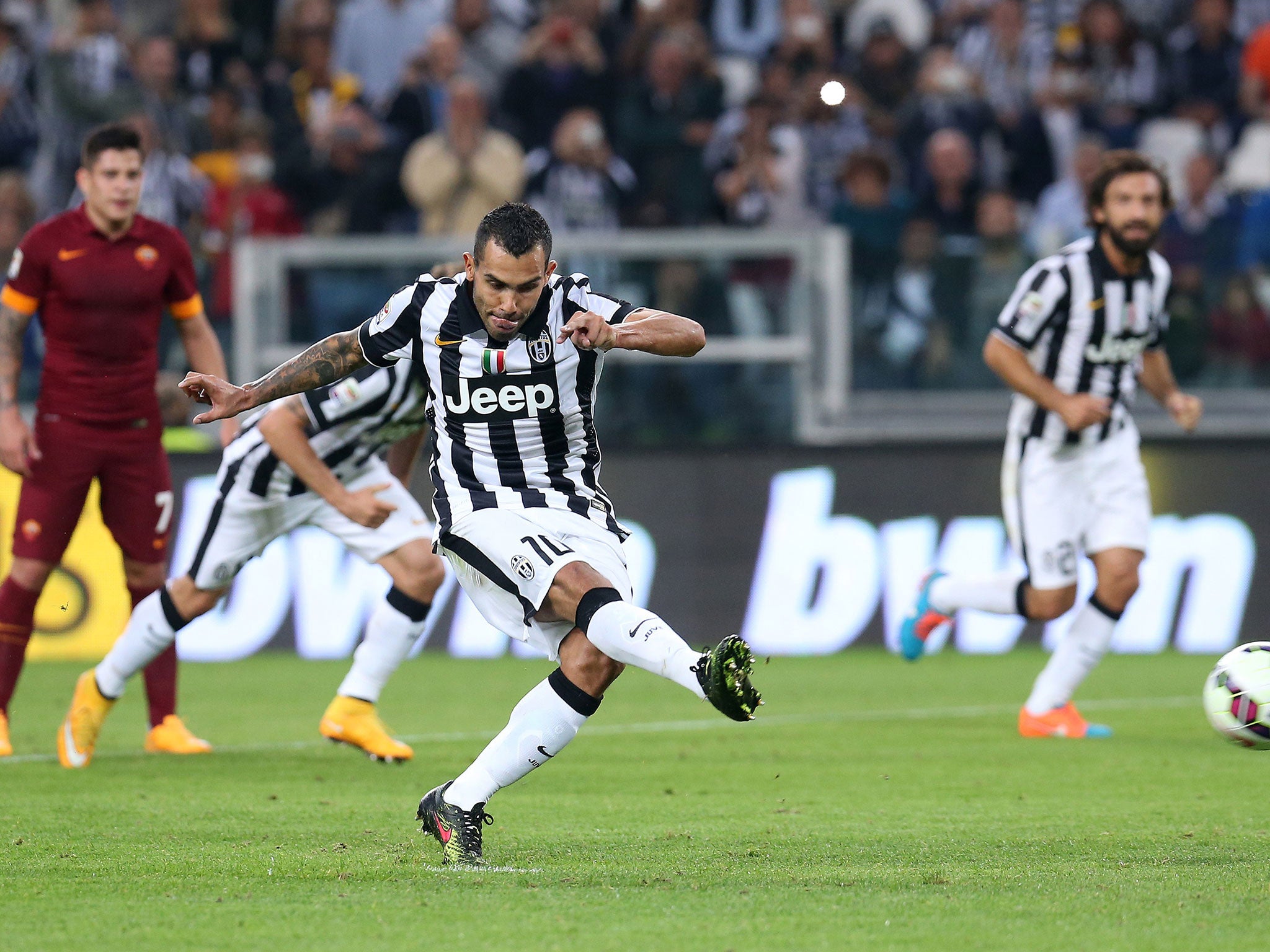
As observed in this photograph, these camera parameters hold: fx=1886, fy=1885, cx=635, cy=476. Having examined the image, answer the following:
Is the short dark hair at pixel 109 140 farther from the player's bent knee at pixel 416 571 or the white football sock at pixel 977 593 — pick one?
the white football sock at pixel 977 593

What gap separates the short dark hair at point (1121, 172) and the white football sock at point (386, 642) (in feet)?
11.5

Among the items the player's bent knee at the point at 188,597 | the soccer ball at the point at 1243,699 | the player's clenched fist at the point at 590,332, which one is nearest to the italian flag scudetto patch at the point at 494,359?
the player's clenched fist at the point at 590,332

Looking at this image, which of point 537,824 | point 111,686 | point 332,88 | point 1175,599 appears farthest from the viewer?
point 332,88

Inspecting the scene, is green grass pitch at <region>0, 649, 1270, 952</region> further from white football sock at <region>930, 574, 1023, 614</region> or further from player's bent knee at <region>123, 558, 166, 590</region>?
player's bent knee at <region>123, 558, 166, 590</region>

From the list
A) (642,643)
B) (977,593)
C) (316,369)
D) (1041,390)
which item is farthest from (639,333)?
(977,593)

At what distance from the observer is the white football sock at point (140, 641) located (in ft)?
25.0

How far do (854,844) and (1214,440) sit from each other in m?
7.43

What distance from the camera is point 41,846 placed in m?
5.48

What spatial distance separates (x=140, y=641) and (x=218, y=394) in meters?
2.60

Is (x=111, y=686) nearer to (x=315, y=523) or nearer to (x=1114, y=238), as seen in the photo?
(x=315, y=523)

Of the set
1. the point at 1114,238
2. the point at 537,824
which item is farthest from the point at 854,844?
the point at 1114,238

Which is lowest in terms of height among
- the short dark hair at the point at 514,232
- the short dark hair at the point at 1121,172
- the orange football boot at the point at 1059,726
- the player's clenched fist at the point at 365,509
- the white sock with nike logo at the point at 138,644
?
the orange football boot at the point at 1059,726

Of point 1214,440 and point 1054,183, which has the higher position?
point 1054,183

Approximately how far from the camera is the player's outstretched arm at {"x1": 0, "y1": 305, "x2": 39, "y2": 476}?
25.1 ft
